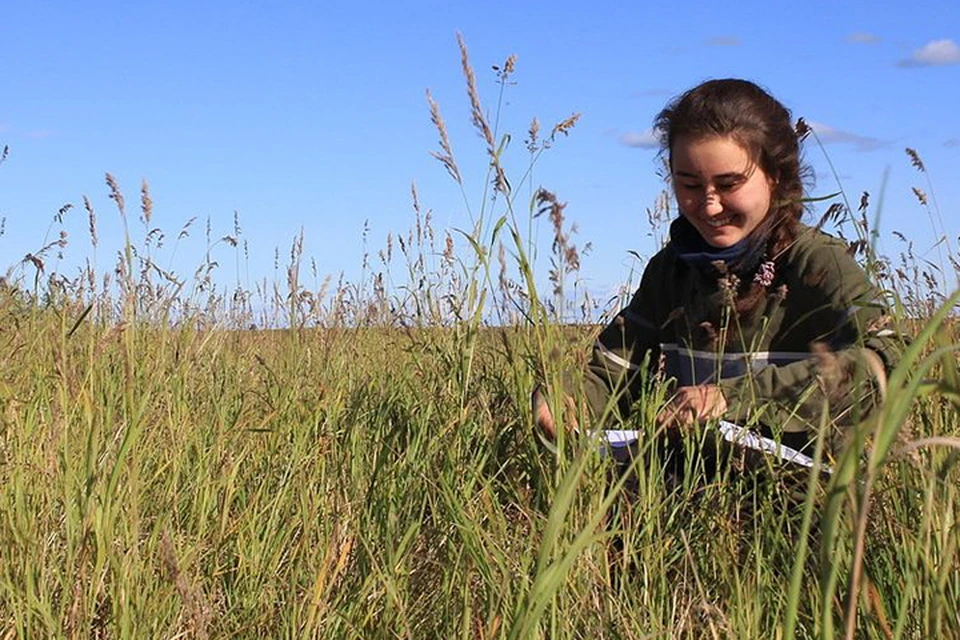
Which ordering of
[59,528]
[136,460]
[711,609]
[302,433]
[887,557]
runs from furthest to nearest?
1. [302,433]
2. [59,528]
3. [887,557]
4. [136,460]
5. [711,609]

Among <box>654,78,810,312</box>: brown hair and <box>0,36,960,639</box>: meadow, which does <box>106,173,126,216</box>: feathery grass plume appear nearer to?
<box>0,36,960,639</box>: meadow

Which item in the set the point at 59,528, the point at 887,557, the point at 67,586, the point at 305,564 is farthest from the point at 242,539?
the point at 887,557

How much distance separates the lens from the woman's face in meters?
2.61

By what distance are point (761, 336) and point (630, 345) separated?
29.6 inches

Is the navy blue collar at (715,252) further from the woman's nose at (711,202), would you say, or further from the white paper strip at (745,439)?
the white paper strip at (745,439)

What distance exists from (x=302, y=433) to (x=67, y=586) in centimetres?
89

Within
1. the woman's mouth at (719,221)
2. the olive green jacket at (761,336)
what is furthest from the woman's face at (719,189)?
the olive green jacket at (761,336)

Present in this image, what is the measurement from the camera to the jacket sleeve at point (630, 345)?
9.30 feet

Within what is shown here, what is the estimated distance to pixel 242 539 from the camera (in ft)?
6.84

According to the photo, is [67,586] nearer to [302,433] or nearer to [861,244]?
[302,433]

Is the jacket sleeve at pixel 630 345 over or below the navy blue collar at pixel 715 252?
below

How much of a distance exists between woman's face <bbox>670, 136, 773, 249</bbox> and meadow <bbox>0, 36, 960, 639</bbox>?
15.4 inches

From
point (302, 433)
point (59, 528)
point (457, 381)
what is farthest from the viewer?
point (457, 381)

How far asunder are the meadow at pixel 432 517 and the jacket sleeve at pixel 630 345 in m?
0.22
